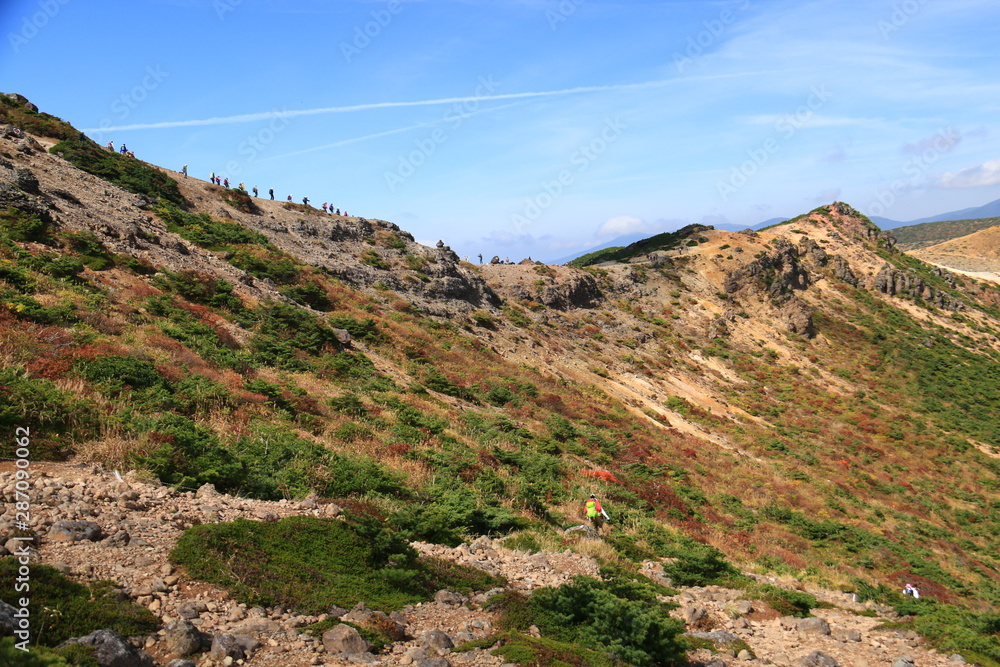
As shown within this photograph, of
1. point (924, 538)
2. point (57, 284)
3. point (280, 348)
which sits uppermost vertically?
point (57, 284)

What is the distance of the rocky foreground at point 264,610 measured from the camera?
554 cm

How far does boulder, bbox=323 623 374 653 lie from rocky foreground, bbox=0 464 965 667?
0.4 inches

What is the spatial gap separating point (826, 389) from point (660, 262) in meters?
21.7

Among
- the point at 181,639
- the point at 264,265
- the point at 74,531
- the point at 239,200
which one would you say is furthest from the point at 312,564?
the point at 239,200

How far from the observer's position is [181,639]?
524 centimetres

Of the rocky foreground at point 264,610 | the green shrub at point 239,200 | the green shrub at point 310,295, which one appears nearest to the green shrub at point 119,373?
the rocky foreground at point 264,610

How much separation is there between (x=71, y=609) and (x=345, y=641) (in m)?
2.52

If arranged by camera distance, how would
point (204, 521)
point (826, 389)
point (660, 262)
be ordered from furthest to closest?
point (660, 262) → point (826, 389) → point (204, 521)

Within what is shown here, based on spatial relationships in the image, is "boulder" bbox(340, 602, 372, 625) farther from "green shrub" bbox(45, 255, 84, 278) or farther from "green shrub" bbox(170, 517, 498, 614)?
"green shrub" bbox(45, 255, 84, 278)

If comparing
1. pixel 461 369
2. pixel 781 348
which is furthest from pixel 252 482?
pixel 781 348

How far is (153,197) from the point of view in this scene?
31.9 m

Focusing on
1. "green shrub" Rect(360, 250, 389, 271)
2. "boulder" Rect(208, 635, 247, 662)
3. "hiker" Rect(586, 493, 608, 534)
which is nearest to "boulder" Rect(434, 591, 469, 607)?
"boulder" Rect(208, 635, 247, 662)

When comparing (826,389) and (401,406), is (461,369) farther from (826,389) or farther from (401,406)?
(826,389)

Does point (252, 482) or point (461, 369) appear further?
point (461, 369)
